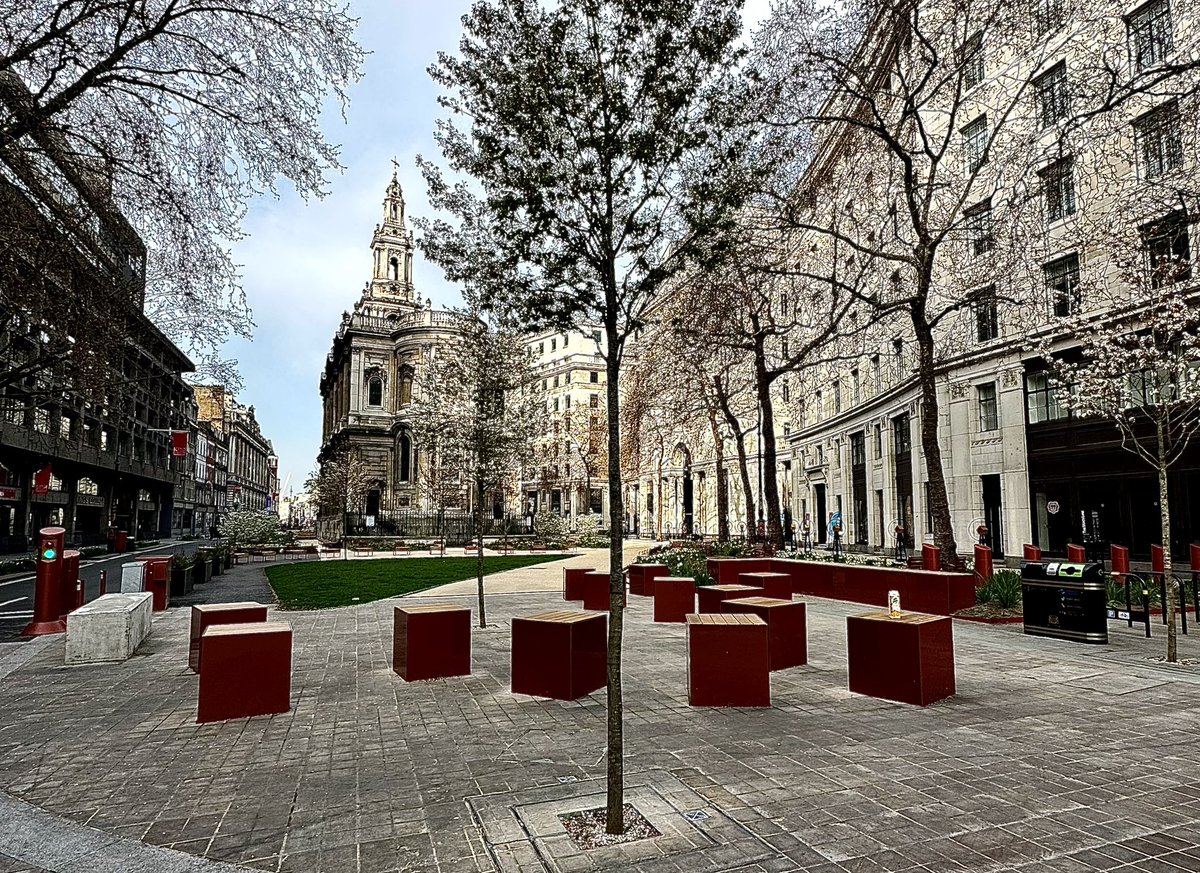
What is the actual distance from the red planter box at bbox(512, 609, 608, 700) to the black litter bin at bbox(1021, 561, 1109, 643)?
786 cm

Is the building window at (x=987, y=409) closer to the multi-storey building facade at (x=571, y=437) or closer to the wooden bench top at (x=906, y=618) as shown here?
the wooden bench top at (x=906, y=618)

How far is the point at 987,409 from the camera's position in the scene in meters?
29.0

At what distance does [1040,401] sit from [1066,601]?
59.8 ft

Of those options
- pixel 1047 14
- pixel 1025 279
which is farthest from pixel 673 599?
pixel 1047 14

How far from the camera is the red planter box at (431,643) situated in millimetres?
8188

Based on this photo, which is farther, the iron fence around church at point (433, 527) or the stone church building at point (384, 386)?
the stone church building at point (384, 386)

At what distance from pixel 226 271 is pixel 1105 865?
13.3 m

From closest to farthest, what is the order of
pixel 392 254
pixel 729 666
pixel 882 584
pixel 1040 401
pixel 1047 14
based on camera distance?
pixel 729 666 → pixel 1047 14 → pixel 882 584 → pixel 1040 401 → pixel 392 254

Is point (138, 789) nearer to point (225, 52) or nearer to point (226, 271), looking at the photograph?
point (226, 271)

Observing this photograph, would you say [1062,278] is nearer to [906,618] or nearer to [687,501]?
[906,618]

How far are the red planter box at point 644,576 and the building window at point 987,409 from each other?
17.9 m

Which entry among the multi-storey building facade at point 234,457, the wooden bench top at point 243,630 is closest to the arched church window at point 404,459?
the multi-storey building facade at point 234,457

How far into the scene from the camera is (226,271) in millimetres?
12195

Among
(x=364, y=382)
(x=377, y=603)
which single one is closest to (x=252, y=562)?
(x=377, y=603)
